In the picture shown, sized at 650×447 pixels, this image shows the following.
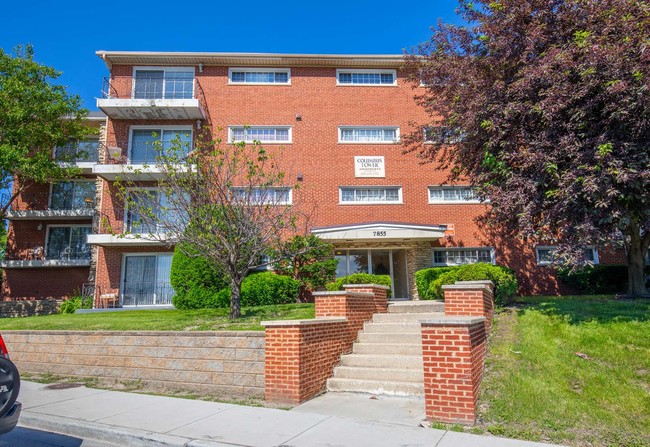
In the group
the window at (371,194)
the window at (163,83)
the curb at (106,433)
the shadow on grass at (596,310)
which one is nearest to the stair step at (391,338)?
the shadow on grass at (596,310)

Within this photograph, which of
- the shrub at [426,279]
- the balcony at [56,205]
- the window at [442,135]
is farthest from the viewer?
the balcony at [56,205]

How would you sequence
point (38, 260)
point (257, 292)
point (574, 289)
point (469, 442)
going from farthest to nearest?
point (38, 260) < point (574, 289) < point (257, 292) < point (469, 442)

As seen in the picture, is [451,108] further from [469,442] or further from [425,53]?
[469,442]

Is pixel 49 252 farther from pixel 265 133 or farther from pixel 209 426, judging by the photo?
pixel 209 426

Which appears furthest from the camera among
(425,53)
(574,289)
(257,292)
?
(574,289)

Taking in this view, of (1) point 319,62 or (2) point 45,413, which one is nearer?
(2) point 45,413

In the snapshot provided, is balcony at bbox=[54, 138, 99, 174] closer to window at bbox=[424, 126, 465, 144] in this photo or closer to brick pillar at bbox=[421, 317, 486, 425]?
window at bbox=[424, 126, 465, 144]

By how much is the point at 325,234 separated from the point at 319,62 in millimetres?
8338

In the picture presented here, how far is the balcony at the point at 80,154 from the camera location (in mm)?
20719

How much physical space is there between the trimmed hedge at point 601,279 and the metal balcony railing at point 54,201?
21.4 metres

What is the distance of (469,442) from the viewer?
16.3 feet

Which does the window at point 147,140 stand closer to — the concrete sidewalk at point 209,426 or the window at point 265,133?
the window at point 265,133

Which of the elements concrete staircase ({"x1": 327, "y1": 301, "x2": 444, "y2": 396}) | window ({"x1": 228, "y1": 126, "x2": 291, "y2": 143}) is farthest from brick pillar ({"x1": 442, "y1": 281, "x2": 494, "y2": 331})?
window ({"x1": 228, "y1": 126, "x2": 291, "y2": 143})

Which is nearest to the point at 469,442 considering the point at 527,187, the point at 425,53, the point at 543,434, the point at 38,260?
the point at 543,434
